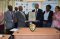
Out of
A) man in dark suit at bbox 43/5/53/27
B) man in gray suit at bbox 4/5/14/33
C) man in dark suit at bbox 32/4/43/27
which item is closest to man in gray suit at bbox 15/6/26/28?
man in gray suit at bbox 4/5/14/33

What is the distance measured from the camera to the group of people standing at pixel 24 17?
15.4 feet

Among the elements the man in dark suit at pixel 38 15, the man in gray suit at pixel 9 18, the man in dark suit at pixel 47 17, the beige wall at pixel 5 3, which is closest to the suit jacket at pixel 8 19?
the man in gray suit at pixel 9 18

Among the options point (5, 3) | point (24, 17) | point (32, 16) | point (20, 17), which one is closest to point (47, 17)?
point (32, 16)

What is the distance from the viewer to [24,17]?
15.4 feet

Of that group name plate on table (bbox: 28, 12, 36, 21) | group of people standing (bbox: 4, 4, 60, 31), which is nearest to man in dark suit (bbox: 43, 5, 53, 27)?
group of people standing (bbox: 4, 4, 60, 31)

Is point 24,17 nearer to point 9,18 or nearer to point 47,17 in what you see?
point 9,18

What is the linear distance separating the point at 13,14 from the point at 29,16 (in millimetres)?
429

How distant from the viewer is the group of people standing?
4.68m

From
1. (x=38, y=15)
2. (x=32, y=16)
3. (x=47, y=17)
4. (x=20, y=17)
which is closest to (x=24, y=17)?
(x=20, y=17)

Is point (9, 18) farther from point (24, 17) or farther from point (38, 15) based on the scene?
point (38, 15)

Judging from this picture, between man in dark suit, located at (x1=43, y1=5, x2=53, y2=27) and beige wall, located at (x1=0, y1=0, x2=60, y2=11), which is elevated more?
beige wall, located at (x1=0, y1=0, x2=60, y2=11)

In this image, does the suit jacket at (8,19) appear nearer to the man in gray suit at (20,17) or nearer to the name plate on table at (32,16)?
the man in gray suit at (20,17)

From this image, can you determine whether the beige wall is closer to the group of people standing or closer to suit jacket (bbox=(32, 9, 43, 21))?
the group of people standing

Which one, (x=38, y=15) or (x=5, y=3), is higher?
(x=5, y=3)
